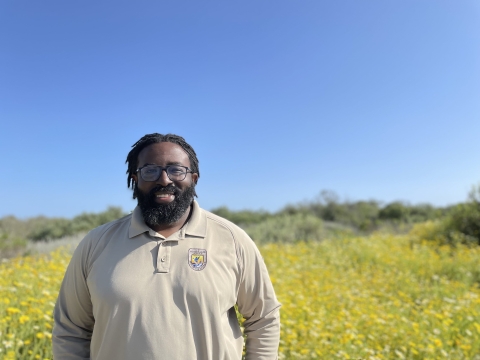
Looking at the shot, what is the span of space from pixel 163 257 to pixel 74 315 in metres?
0.58

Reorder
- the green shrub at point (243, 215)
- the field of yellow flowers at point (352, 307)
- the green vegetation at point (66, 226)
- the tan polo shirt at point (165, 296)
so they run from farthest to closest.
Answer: the green shrub at point (243, 215), the green vegetation at point (66, 226), the field of yellow flowers at point (352, 307), the tan polo shirt at point (165, 296)

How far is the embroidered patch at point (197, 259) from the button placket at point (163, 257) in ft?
0.32

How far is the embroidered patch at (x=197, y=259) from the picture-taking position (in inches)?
74.1

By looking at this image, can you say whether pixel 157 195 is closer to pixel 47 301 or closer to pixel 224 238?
pixel 224 238

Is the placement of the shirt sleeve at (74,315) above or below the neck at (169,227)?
below

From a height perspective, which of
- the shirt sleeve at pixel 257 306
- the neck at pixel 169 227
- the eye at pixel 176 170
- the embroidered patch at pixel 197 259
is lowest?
the shirt sleeve at pixel 257 306

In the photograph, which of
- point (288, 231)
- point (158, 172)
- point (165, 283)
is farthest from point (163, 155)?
point (288, 231)

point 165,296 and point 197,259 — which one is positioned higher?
point 197,259

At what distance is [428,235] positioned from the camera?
12.7m

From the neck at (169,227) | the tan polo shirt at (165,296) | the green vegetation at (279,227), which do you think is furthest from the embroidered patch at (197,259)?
the green vegetation at (279,227)

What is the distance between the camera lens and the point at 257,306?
83.2 inches

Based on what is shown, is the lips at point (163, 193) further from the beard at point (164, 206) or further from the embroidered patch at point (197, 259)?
the embroidered patch at point (197, 259)

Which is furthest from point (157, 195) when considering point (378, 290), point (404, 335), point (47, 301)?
point (378, 290)

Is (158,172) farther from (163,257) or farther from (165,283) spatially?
(165,283)
